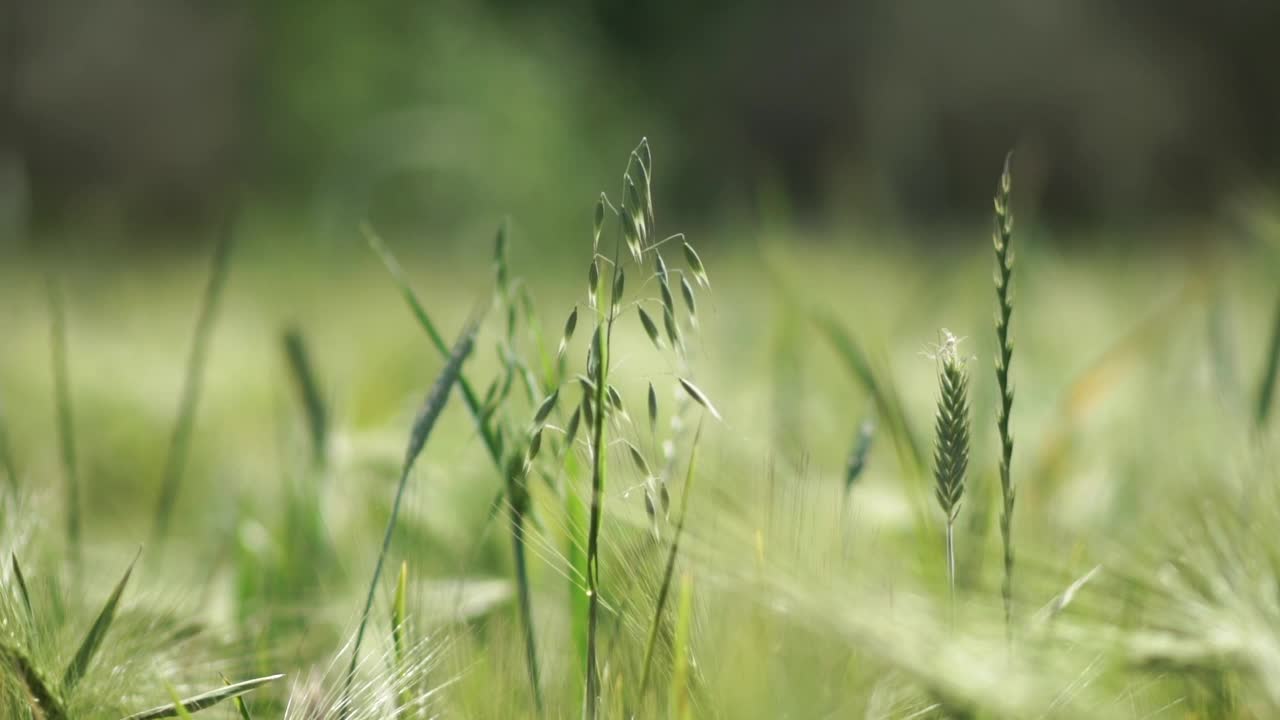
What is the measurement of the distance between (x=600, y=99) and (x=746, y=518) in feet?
11.4

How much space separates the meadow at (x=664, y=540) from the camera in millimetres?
217

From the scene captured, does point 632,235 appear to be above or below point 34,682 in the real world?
above

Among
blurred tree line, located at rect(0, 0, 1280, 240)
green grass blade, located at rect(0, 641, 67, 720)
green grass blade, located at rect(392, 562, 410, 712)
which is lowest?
green grass blade, located at rect(0, 641, 67, 720)

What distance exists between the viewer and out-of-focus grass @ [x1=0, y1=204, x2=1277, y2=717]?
0.22 meters

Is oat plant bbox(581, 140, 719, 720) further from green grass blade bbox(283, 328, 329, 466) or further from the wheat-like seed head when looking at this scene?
green grass blade bbox(283, 328, 329, 466)

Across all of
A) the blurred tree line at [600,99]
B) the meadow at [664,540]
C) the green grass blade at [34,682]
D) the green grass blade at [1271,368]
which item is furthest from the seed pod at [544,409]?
the blurred tree line at [600,99]

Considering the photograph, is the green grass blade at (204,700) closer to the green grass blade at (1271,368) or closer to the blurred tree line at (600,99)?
the green grass blade at (1271,368)

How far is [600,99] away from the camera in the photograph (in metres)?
3.59

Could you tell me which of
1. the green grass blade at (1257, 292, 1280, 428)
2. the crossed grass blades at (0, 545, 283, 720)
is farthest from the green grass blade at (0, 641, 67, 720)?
the green grass blade at (1257, 292, 1280, 428)

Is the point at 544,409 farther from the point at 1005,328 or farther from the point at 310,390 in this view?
the point at 310,390

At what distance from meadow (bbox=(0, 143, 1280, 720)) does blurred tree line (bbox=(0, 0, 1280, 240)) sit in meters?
1.89

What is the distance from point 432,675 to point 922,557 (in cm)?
15

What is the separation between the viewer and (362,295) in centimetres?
204

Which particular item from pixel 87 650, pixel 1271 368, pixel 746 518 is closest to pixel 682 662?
pixel 746 518
